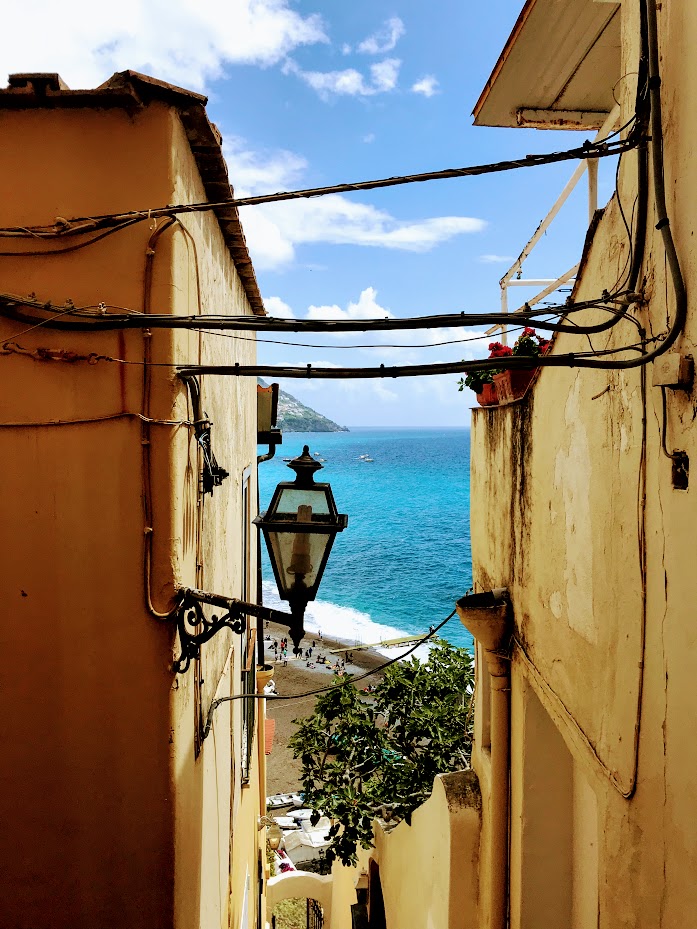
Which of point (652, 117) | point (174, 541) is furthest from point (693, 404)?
point (174, 541)

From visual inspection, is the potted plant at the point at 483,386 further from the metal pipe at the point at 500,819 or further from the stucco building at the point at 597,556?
the metal pipe at the point at 500,819

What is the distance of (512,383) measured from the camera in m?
5.09

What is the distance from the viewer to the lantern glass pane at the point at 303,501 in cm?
355

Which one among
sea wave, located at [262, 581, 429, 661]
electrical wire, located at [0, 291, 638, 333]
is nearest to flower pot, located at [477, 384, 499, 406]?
electrical wire, located at [0, 291, 638, 333]

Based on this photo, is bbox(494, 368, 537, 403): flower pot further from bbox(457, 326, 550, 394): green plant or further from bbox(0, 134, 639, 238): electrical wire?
bbox(0, 134, 639, 238): electrical wire

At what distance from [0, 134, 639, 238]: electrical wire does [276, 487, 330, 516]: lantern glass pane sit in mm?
1561

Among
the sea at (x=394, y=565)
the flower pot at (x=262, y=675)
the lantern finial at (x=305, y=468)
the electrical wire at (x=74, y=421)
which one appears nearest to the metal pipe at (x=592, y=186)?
the lantern finial at (x=305, y=468)

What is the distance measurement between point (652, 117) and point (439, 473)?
119 meters

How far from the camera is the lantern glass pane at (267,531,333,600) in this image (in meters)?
3.58

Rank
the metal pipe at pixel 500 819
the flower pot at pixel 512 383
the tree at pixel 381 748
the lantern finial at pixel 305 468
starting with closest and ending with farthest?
the lantern finial at pixel 305 468, the flower pot at pixel 512 383, the metal pipe at pixel 500 819, the tree at pixel 381 748

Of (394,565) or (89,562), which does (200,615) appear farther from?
(394,565)

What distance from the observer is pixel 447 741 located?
8.47 metres

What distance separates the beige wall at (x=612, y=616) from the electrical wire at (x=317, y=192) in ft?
0.93

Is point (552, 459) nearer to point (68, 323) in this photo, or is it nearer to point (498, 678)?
point (498, 678)
